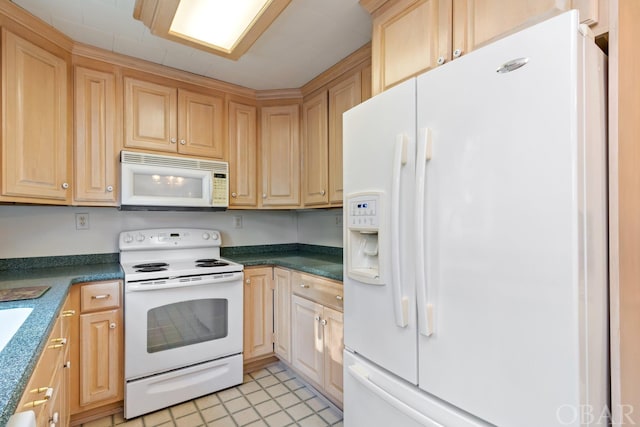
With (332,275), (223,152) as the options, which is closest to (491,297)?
(332,275)

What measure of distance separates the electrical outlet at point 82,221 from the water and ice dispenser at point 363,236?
6.88 feet

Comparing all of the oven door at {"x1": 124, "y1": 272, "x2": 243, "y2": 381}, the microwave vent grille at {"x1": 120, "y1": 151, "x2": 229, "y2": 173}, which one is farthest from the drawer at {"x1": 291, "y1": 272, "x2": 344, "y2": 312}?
the microwave vent grille at {"x1": 120, "y1": 151, "x2": 229, "y2": 173}

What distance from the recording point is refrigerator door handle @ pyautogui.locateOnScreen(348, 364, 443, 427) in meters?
1.01

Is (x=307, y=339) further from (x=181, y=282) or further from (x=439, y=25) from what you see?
(x=439, y=25)

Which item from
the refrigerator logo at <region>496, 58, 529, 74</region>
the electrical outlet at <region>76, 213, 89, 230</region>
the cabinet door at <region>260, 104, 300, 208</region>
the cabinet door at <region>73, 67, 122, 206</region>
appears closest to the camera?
the refrigerator logo at <region>496, 58, 529, 74</region>

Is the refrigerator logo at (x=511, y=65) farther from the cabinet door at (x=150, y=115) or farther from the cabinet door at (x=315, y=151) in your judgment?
the cabinet door at (x=150, y=115)

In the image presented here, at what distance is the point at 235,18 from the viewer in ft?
5.24

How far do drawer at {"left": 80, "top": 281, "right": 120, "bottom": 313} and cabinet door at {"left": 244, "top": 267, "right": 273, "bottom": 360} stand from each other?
85 cm

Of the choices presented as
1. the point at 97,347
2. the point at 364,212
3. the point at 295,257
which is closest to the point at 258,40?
the point at 364,212

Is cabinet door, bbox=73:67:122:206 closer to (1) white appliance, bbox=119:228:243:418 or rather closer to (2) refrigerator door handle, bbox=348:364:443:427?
(1) white appliance, bbox=119:228:243:418

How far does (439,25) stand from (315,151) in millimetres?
1389

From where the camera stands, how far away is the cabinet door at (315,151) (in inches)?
97.1

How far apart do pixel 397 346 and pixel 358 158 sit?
748 mm

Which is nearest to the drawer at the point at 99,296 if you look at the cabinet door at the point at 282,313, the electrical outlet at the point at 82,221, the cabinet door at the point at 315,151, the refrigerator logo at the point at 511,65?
the electrical outlet at the point at 82,221
